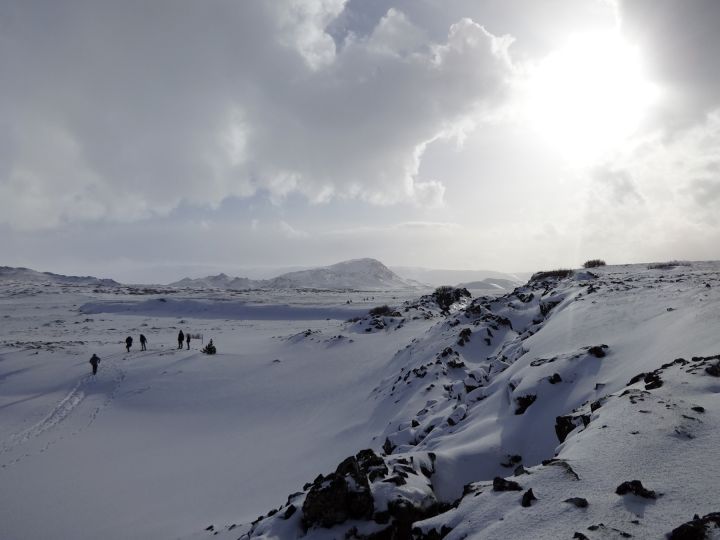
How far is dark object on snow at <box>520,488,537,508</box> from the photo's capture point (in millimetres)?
5016

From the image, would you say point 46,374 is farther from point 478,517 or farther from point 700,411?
point 700,411

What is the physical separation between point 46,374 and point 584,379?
29.5 m

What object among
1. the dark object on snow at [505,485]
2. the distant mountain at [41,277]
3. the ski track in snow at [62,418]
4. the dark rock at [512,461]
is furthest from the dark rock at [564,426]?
the distant mountain at [41,277]

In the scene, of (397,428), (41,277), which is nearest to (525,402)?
(397,428)

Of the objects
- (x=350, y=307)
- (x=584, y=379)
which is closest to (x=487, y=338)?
(x=584, y=379)

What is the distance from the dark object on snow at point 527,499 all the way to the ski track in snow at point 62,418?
18.1 meters

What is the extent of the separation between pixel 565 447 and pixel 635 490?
1821 millimetres

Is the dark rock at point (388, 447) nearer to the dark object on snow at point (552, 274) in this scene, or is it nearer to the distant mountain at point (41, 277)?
the dark object on snow at point (552, 274)

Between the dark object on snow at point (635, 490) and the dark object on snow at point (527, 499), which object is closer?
the dark object on snow at point (635, 490)

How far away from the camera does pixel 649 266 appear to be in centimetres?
2775

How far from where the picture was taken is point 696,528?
3.75 metres

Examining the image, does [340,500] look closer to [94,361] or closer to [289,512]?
[289,512]

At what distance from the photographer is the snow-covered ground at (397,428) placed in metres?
5.32

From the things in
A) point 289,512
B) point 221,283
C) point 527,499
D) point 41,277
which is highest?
point 41,277
